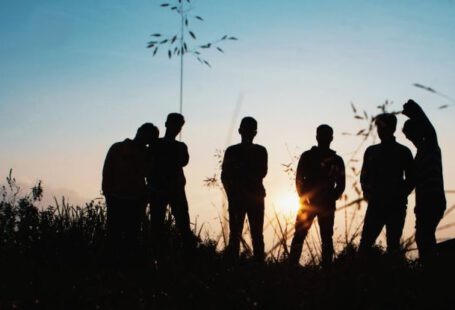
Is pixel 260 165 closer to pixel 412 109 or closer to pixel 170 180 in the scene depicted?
pixel 170 180

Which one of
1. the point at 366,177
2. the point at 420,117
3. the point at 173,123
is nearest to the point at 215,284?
the point at 420,117

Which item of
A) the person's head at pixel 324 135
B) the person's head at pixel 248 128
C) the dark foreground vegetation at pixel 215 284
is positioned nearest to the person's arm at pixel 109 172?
the dark foreground vegetation at pixel 215 284

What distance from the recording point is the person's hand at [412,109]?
4.19 m

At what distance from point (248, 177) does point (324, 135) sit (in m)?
1.03

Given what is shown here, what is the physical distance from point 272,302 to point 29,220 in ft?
11.9

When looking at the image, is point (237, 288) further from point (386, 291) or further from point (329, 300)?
point (386, 291)

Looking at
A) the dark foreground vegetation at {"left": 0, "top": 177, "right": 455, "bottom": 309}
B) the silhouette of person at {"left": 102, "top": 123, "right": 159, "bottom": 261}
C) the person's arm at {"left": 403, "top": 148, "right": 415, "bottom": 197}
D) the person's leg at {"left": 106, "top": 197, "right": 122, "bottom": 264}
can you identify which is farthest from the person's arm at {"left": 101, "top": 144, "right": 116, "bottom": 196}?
the person's arm at {"left": 403, "top": 148, "right": 415, "bottom": 197}

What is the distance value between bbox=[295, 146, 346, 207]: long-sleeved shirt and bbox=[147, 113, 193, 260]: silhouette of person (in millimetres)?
1374

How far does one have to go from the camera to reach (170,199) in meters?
5.61

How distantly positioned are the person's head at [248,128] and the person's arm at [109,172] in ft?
5.11

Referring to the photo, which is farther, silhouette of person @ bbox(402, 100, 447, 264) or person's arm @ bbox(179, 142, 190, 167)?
person's arm @ bbox(179, 142, 190, 167)

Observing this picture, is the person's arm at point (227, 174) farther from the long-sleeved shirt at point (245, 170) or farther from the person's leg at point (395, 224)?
the person's leg at point (395, 224)

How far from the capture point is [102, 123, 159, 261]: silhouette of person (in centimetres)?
520

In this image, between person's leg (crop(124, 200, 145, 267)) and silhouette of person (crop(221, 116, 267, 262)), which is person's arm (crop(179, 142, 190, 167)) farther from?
person's leg (crop(124, 200, 145, 267))
